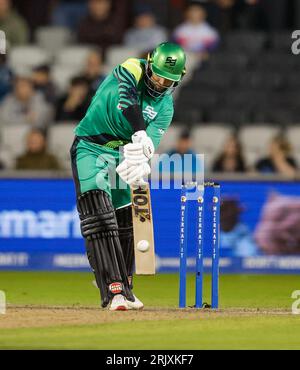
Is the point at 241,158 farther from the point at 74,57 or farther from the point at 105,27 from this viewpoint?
the point at 105,27

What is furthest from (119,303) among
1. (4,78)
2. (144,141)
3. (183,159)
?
(4,78)

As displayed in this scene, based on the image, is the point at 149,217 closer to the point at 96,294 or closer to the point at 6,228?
the point at 96,294

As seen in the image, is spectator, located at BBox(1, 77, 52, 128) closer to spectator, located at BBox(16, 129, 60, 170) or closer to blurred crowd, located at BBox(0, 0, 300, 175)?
blurred crowd, located at BBox(0, 0, 300, 175)

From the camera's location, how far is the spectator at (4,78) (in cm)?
1755

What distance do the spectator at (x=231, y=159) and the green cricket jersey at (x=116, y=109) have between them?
5.22 m

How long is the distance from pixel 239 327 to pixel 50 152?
23.1ft

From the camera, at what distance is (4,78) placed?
58.1ft

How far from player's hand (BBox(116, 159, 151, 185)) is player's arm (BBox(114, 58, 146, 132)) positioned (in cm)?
28

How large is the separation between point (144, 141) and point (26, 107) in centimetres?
779

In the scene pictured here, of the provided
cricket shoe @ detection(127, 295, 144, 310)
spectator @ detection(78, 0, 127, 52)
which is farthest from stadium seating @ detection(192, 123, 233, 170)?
cricket shoe @ detection(127, 295, 144, 310)

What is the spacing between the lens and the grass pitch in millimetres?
9016

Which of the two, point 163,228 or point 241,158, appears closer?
point 163,228

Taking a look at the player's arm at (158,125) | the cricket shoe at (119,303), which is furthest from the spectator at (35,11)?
the cricket shoe at (119,303)

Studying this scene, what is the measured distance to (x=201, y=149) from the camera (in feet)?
55.2
